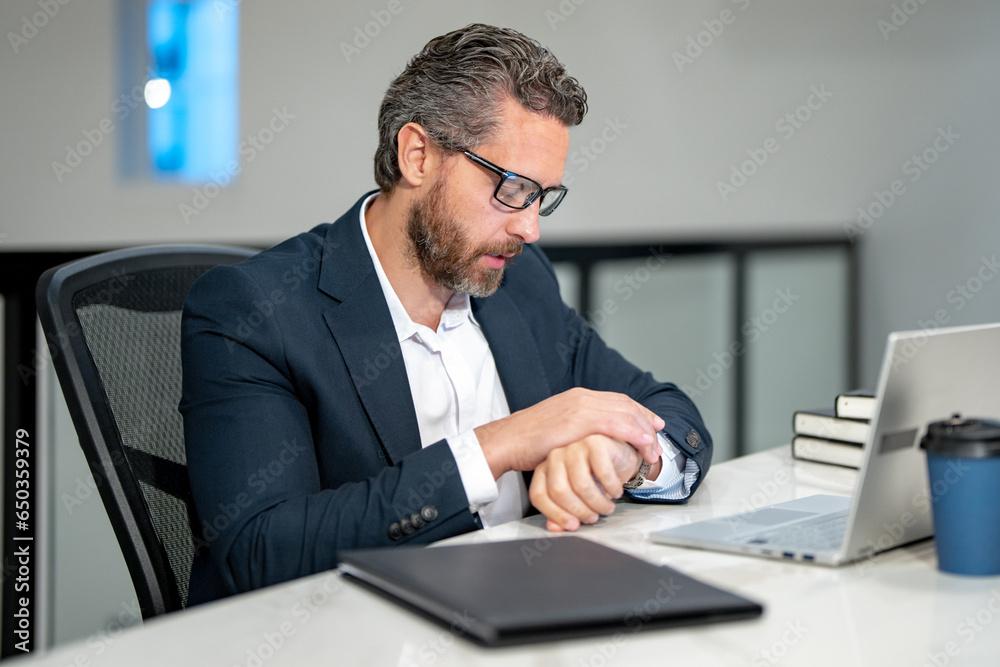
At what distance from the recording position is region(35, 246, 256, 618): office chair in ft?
3.34

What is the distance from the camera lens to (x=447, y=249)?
1296 millimetres

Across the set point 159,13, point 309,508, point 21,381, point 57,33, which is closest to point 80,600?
point 21,381

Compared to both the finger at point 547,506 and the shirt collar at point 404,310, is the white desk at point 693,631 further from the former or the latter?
the shirt collar at point 404,310

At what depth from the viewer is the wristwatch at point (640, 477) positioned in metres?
1.06

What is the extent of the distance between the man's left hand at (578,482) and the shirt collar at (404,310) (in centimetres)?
35

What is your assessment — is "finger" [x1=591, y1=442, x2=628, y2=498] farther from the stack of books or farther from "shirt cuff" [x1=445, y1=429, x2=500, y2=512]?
the stack of books

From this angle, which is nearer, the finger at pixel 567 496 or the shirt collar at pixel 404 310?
the finger at pixel 567 496

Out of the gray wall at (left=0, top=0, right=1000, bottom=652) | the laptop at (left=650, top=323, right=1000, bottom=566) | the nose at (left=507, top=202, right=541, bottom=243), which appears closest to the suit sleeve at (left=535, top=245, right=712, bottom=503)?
the nose at (left=507, top=202, right=541, bottom=243)

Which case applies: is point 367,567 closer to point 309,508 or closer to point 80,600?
point 309,508

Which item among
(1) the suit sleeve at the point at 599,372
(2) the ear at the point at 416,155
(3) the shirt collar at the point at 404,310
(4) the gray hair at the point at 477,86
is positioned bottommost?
(1) the suit sleeve at the point at 599,372

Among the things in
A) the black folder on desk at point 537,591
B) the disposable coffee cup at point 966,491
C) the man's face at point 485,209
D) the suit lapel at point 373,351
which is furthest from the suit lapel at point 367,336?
the disposable coffee cup at point 966,491

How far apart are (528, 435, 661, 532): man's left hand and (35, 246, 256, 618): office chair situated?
1.43ft

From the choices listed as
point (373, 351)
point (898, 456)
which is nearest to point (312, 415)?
point (373, 351)

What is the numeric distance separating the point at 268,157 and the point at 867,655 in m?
3.20
